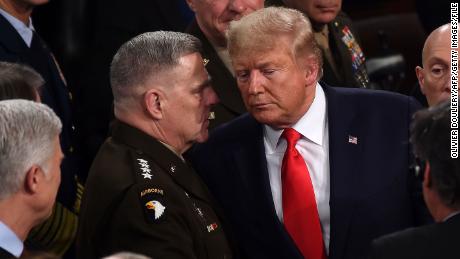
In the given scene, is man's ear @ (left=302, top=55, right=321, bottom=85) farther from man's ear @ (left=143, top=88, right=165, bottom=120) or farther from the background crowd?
man's ear @ (left=143, top=88, right=165, bottom=120)

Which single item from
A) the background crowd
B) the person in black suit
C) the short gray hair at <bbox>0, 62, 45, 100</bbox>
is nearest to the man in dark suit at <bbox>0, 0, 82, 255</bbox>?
the background crowd

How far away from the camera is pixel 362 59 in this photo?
14.9 ft

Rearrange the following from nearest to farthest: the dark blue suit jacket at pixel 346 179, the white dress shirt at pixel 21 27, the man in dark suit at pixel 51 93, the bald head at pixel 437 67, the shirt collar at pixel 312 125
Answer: the dark blue suit jacket at pixel 346 179, the shirt collar at pixel 312 125, the bald head at pixel 437 67, the man in dark suit at pixel 51 93, the white dress shirt at pixel 21 27

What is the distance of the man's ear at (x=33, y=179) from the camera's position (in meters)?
2.75

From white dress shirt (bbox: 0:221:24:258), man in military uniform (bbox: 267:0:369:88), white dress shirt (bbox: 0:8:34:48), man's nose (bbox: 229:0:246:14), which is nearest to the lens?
white dress shirt (bbox: 0:221:24:258)

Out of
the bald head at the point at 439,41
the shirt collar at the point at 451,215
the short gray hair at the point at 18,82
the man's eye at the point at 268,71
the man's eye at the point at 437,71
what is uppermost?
the shirt collar at the point at 451,215

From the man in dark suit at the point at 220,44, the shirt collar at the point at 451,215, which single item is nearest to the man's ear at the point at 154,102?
the man in dark suit at the point at 220,44

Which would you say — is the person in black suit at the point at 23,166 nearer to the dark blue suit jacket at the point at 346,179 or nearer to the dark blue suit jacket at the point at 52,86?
the dark blue suit jacket at the point at 346,179

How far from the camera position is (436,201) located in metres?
2.60

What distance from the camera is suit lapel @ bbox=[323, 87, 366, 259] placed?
3273mm

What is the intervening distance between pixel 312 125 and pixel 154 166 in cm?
55

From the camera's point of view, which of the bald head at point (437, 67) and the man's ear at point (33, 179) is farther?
the bald head at point (437, 67)

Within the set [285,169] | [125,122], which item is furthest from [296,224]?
[125,122]

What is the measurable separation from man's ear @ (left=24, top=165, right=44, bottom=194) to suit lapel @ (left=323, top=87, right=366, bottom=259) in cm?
101
